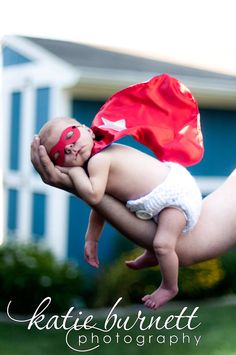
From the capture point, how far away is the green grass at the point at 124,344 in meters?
6.23

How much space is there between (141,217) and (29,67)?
6.23 metres

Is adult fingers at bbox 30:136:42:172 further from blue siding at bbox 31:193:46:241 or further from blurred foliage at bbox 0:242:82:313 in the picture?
blue siding at bbox 31:193:46:241

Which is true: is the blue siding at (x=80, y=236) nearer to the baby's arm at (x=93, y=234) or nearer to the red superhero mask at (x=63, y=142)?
the baby's arm at (x=93, y=234)

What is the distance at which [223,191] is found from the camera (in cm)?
187

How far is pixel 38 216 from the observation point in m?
7.75

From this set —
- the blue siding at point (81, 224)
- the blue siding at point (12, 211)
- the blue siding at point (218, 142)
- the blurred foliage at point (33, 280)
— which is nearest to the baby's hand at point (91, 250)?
the blurred foliage at point (33, 280)

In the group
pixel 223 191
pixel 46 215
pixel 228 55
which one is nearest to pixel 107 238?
pixel 46 215

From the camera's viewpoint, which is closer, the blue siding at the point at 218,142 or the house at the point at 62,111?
the house at the point at 62,111

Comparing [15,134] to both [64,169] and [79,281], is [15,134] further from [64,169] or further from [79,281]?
[64,169]

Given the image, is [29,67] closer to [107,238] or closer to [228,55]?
[107,238]

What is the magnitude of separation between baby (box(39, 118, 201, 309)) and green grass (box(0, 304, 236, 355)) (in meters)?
4.57

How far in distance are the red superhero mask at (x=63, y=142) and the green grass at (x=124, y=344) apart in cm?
459

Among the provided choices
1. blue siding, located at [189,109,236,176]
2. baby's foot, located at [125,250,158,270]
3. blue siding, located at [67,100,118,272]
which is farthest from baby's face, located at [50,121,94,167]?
blue siding, located at [189,109,236,176]

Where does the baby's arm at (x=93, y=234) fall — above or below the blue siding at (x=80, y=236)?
above
